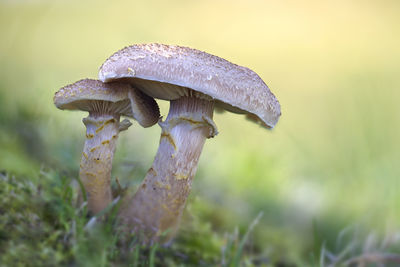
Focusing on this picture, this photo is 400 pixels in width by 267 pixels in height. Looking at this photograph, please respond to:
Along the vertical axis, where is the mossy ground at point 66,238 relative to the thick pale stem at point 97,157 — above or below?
below

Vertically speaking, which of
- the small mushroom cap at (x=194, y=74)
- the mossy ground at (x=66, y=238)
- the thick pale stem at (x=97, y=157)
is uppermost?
the small mushroom cap at (x=194, y=74)

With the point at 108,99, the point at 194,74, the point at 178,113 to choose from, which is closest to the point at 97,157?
the point at 108,99

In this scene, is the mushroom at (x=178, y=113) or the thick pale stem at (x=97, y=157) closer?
the mushroom at (x=178, y=113)

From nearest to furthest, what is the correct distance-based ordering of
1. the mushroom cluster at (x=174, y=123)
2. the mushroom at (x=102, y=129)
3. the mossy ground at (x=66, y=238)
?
the mossy ground at (x=66, y=238) → the mushroom cluster at (x=174, y=123) → the mushroom at (x=102, y=129)

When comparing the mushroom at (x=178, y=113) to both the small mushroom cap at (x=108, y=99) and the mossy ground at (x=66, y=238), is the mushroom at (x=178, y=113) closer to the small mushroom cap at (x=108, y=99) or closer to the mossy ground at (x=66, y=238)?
the small mushroom cap at (x=108, y=99)

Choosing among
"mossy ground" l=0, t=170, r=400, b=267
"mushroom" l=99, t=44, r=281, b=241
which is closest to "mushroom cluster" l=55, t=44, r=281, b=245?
"mushroom" l=99, t=44, r=281, b=241

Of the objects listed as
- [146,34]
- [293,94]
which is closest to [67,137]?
[146,34]

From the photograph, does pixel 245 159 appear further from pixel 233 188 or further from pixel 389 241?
pixel 389 241

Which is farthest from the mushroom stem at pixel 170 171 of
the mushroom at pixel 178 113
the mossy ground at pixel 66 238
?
the mossy ground at pixel 66 238
